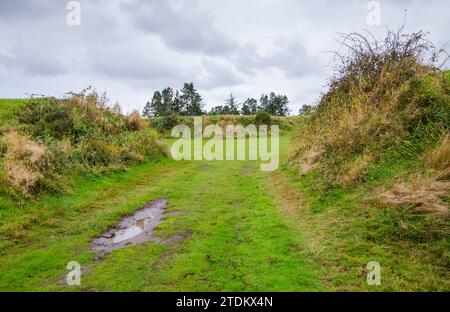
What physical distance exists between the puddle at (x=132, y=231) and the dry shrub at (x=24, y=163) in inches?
141

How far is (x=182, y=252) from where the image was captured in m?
8.80

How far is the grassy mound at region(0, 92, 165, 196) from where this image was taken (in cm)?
1317

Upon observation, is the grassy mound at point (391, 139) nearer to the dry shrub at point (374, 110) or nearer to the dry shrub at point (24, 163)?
the dry shrub at point (374, 110)

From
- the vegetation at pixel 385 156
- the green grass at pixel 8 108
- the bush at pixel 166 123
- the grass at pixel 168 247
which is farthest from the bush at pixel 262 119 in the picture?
the grass at pixel 168 247

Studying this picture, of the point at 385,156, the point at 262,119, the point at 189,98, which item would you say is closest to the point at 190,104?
the point at 189,98

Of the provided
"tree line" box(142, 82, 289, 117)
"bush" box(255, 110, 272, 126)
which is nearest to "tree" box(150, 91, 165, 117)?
"tree line" box(142, 82, 289, 117)

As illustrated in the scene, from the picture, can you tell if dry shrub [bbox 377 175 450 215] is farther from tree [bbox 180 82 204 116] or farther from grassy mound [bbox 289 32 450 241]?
tree [bbox 180 82 204 116]

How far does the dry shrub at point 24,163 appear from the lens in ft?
40.4

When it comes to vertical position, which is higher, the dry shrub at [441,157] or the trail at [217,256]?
the dry shrub at [441,157]

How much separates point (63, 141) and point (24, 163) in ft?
13.6

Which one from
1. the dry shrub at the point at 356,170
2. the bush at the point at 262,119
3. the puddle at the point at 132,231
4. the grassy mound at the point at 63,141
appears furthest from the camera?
the bush at the point at 262,119

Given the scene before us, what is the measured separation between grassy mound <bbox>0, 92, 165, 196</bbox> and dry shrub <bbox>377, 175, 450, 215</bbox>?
11.1 meters

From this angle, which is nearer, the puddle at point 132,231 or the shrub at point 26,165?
the puddle at point 132,231

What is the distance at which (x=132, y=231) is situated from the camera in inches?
429
